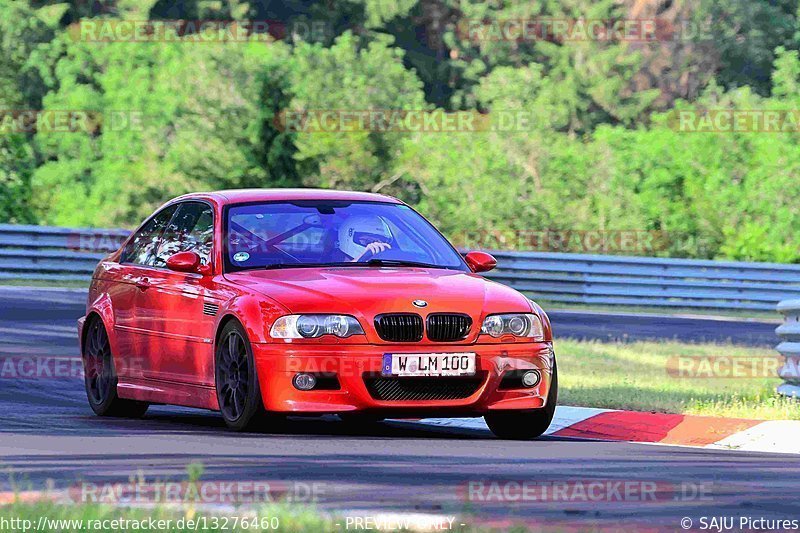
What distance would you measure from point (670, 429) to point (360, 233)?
2367mm

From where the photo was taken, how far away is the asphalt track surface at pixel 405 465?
7777 millimetres

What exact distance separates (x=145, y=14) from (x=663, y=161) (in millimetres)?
26711

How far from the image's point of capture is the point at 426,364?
1080 cm

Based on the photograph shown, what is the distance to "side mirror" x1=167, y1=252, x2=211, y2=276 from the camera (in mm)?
11664

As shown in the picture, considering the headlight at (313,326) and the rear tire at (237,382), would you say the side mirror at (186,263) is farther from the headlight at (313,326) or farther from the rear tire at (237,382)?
the headlight at (313,326)

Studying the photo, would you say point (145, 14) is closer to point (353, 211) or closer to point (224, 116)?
point (224, 116)

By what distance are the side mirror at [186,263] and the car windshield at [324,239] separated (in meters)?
0.18

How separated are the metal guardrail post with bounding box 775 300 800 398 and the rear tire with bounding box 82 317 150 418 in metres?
4.61
